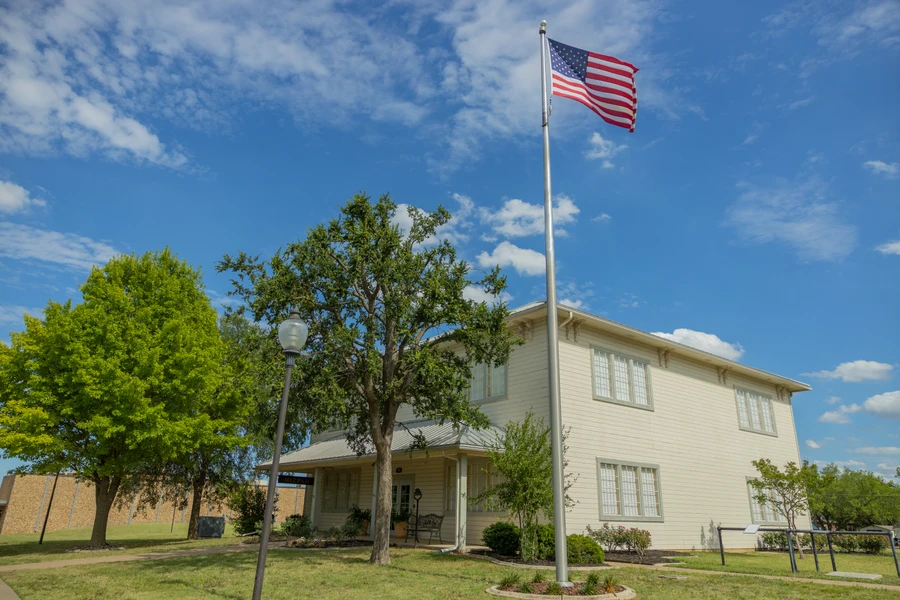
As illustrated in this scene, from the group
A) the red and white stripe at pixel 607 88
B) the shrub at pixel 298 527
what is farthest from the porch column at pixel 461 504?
the red and white stripe at pixel 607 88

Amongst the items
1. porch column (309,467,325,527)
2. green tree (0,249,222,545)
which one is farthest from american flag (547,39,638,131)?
porch column (309,467,325,527)

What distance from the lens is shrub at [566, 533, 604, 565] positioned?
13.2 metres

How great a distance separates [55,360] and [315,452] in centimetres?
971

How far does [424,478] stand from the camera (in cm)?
1930

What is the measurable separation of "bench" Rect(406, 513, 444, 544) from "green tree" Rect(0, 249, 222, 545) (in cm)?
767

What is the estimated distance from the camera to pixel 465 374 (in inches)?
561

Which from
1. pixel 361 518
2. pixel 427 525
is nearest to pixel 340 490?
pixel 361 518

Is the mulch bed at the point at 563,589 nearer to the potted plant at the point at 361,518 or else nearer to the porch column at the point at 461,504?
the porch column at the point at 461,504

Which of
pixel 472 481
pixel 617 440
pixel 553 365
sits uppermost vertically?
pixel 553 365

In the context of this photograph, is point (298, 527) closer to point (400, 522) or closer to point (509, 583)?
point (400, 522)

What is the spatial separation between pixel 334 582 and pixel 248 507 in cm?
1697

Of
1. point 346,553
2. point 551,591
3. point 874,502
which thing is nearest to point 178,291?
point 346,553

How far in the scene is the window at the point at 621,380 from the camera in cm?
1773

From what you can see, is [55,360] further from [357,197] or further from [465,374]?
[465,374]
